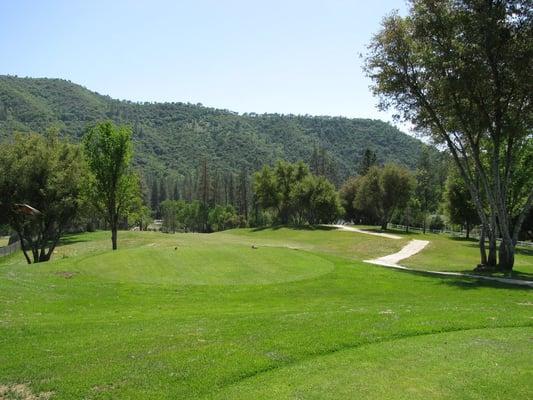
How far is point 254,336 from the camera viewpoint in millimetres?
12641

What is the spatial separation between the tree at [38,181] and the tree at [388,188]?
191 feet

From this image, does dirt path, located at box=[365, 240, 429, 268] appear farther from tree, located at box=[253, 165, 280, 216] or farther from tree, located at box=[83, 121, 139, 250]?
tree, located at box=[253, 165, 280, 216]

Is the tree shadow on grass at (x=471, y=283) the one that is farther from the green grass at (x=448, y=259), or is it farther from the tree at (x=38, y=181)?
the tree at (x=38, y=181)

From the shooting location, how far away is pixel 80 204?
43281 millimetres

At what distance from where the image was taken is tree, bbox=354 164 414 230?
285 feet

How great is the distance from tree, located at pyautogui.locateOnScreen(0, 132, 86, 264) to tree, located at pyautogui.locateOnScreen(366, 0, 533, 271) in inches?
1045

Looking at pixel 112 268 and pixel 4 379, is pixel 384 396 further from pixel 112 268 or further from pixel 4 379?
pixel 112 268

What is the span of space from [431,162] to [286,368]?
144 metres

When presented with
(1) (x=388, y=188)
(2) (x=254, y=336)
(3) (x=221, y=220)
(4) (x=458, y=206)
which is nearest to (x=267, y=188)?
(1) (x=388, y=188)

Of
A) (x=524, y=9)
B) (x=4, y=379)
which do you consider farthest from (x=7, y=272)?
(x=524, y=9)

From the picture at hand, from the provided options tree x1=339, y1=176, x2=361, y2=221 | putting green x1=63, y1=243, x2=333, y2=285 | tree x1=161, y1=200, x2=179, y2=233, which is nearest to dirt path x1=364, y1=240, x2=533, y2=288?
putting green x1=63, y1=243, x2=333, y2=285

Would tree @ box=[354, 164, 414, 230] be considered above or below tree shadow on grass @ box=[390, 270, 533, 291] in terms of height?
above

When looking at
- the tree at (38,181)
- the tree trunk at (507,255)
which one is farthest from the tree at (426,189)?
the tree at (38,181)

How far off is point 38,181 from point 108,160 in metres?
6.44
